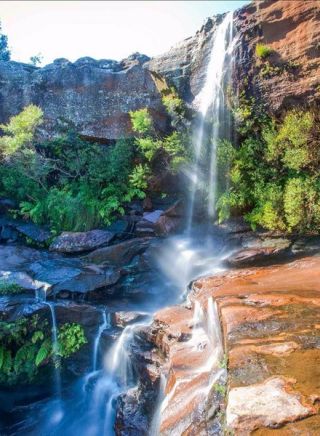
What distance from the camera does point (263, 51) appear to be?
32.0 feet

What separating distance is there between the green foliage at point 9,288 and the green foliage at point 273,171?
6.20 m

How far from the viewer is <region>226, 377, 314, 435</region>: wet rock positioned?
8.59 feet

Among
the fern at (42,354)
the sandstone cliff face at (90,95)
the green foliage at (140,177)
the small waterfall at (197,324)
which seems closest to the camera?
the small waterfall at (197,324)

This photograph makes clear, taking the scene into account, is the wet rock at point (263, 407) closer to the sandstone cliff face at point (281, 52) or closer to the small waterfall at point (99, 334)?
the small waterfall at point (99, 334)

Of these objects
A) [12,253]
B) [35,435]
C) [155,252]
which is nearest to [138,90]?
[155,252]

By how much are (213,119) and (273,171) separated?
9.26 ft

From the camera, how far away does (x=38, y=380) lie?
778 centimetres

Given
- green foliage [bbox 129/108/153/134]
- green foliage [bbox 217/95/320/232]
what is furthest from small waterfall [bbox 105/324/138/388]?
green foliage [bbox 129/108/153/134]

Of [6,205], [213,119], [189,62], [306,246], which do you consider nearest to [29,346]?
[6,205]

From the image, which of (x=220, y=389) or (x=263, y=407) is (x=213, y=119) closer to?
(x=220, y=389)

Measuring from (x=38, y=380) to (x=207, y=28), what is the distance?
12.6 metres

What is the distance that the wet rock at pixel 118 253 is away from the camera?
9758 millimetres

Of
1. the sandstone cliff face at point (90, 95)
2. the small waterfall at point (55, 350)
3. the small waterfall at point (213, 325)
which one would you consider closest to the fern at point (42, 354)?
the small waterfall at point (55, 350)

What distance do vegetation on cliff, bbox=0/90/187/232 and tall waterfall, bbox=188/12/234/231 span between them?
0.72 m
